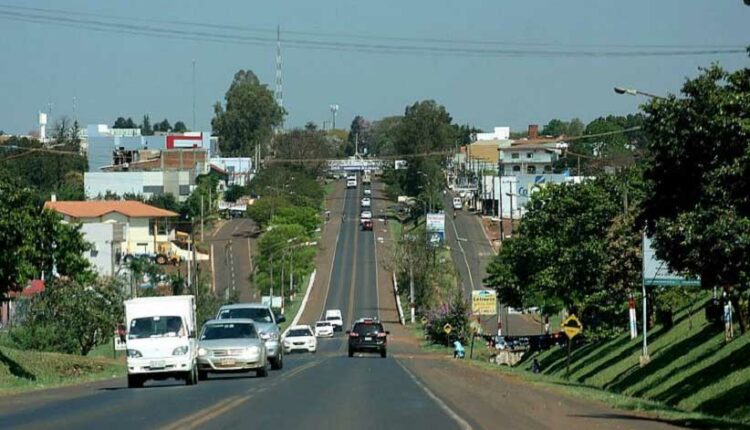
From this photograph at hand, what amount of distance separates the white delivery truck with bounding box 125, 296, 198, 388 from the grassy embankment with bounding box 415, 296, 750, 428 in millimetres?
10190

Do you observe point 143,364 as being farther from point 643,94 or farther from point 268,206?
point 268,206

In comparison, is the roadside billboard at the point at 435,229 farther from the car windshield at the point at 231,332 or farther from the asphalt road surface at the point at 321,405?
the car windshield at the point at 231,332

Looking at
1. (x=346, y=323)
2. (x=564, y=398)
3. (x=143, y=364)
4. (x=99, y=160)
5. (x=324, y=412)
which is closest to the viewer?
(x=324, y=412)

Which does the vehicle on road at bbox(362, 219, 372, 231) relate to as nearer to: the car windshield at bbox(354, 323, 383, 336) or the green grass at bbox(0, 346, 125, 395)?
the car windshield at bbox(354, 323, 383, 336)

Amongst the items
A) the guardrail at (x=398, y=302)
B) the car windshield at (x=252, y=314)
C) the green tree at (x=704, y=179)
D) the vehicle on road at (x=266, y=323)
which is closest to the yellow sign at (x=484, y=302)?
the guardrail at (x=398, y=302)

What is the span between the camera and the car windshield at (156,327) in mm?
33969

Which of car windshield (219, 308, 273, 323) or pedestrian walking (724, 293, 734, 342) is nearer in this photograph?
pedestrian walking (724, 293, 734, 342)

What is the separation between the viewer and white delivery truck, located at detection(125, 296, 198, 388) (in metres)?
33.7

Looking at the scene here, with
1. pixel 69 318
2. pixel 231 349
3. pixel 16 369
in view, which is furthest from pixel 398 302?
pixel 231 349

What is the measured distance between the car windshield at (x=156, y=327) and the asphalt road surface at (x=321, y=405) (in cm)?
153

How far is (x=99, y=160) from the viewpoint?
176 m

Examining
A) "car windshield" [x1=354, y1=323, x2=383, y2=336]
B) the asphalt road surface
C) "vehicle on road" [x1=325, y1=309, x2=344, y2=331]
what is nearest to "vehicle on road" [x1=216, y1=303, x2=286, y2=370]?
the asphalt road surface

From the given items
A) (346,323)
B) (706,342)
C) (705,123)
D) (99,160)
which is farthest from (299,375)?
(99,160)

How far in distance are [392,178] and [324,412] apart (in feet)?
530
